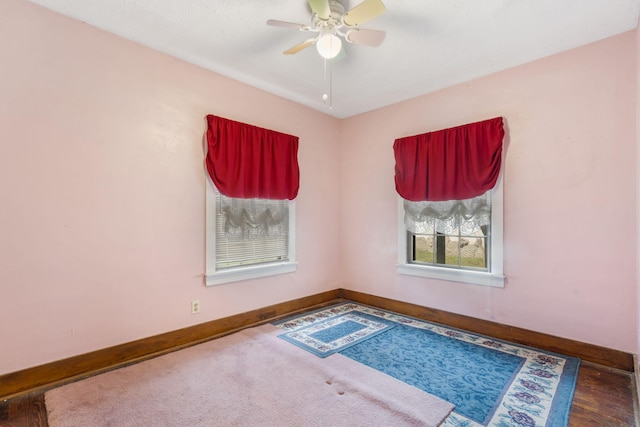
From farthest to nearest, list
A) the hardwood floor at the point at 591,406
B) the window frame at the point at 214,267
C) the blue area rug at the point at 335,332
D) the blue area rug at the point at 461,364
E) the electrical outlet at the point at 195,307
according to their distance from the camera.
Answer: the window frame at the point at 214,267 → the electrical outlet at the point at 195,307 → the blue area rug at the point at 335,332 → the blue area rug at the point at 461,364 → the hardwood floor at the point at 591,406

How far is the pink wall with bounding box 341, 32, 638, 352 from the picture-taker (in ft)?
8.29

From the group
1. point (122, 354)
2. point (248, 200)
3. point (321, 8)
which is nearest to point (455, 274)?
point (248, 200)

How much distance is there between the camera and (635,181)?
246 cm

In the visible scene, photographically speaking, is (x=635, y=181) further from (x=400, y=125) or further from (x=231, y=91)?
(x=231, y=91)

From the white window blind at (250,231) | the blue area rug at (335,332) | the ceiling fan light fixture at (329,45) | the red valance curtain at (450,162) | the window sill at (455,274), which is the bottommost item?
the blue area rug at (335,332)

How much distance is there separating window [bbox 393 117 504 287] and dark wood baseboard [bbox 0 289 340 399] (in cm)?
193

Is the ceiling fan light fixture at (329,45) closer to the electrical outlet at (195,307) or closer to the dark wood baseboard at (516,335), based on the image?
the electrical outlet at (195,307)

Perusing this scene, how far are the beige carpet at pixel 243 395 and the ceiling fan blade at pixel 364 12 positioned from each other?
2.52m

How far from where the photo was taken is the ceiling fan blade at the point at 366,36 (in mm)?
2158

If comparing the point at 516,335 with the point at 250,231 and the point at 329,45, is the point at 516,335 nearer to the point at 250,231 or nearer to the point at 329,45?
the point at 250,231

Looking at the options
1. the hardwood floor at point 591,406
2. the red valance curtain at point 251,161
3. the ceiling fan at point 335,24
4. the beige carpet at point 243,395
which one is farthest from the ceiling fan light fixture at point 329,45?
the hardwood floor at point 591,406

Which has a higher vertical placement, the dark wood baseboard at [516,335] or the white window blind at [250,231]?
the white window blind at [250,231]

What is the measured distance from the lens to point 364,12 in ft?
6.41

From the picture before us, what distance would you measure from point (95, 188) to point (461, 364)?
3349 millimetres
